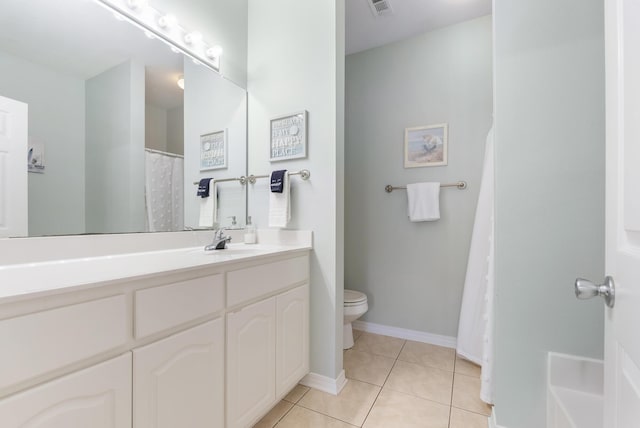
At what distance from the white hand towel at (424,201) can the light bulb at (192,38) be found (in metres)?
1.75

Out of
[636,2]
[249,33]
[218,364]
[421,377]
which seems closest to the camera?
[636,2]

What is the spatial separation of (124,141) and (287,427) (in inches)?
60.9

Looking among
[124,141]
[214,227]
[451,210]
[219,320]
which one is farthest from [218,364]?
[451,210]

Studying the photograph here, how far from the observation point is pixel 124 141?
49.6 inches

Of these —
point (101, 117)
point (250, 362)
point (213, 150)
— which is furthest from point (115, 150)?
point (250, 362)

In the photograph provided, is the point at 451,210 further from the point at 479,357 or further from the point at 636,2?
the point at 636,2

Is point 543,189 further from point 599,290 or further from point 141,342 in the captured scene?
point 141,342

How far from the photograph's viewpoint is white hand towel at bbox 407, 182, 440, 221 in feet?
7.02

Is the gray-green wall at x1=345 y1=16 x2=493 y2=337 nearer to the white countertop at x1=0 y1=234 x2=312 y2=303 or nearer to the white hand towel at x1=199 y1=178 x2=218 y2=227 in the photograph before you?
the white hand towel at x1=199 y1=178 x2=218 y2=227

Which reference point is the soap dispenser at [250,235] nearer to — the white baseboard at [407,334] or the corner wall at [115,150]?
the corner wall at [115,150]

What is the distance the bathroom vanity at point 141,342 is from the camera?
2.01 ft

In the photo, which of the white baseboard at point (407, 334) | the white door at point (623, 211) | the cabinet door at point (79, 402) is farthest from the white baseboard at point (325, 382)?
the white door at point (623, 211)

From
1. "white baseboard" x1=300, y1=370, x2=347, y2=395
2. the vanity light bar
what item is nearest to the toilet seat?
"white baseboard" x1=300, y1=370, x2=347, y2=395

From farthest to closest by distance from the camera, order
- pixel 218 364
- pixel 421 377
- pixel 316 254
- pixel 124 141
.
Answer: pixel 421 377 → pixel 316 254 → pixel 124 141 → pixel 218 364
